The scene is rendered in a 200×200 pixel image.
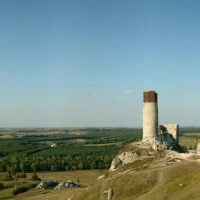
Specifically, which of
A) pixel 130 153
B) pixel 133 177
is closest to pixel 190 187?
pixel 133 177

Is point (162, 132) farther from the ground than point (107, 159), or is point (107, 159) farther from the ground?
point (162, 132)

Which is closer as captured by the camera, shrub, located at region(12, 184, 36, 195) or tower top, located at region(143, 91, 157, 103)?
tower top, located at region(143, 91, 157, 103)

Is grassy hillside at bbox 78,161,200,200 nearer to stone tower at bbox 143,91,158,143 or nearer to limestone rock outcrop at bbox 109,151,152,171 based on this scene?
limestone rock outcrop at bbox 109,151,152,171

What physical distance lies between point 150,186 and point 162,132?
91.4 feet

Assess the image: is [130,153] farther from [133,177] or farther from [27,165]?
[27,165]

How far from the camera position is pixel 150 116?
6031cm

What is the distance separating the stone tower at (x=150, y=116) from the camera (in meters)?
60.4

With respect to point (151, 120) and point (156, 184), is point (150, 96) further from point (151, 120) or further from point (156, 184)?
point (156, 184)

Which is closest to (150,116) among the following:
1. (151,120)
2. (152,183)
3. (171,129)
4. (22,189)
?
(151,120)

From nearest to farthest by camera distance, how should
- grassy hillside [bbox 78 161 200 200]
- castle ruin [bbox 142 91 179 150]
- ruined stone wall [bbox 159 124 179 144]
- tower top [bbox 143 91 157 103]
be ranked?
1. grassy hillside [bbox 78 161 200 200]
2. castle ruin [bbox 142 91 179 150]
3. tower top [bbox 143 91 157 103]
4. ruined stone wall [bbox 159 124 179 144]

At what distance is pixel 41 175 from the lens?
10206cm

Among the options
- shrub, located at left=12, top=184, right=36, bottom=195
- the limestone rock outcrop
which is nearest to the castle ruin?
the limestone rock outcrop

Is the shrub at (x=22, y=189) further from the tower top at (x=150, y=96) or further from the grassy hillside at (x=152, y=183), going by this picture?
the tower top at (x=150, y=96)

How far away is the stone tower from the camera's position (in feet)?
198
